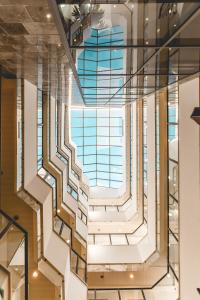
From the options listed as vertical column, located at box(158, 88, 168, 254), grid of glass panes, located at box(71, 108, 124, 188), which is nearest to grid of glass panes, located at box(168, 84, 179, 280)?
vertical column, located at box(158, 88, 168, 254)

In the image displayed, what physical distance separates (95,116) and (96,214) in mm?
16624

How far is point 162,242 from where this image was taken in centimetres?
1831

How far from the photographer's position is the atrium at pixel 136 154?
22.0 feet

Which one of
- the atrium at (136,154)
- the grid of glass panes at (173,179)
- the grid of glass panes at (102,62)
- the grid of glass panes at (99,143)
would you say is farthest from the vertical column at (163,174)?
the grid of glass panes at (99,143)

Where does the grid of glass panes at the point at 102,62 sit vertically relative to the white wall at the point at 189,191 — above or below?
above

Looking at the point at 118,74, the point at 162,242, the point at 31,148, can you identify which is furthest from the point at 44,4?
the point at 162,242

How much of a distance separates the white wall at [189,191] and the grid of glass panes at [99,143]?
2878 centimetres

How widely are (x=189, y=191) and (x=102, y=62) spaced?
Result: 4.58 m

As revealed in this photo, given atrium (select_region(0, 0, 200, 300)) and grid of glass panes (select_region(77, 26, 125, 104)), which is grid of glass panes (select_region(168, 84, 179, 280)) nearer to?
atrium (select_region(0, 0, 200, 300))

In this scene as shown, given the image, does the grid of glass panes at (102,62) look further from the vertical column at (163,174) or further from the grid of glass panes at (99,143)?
the grid of glass panes at (99,143)

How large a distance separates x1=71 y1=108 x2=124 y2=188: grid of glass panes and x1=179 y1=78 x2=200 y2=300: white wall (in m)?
28.8

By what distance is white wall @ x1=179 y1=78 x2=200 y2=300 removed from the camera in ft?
36.1

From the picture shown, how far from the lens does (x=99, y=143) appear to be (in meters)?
43.0

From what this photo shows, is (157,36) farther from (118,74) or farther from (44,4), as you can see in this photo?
(118,74)
